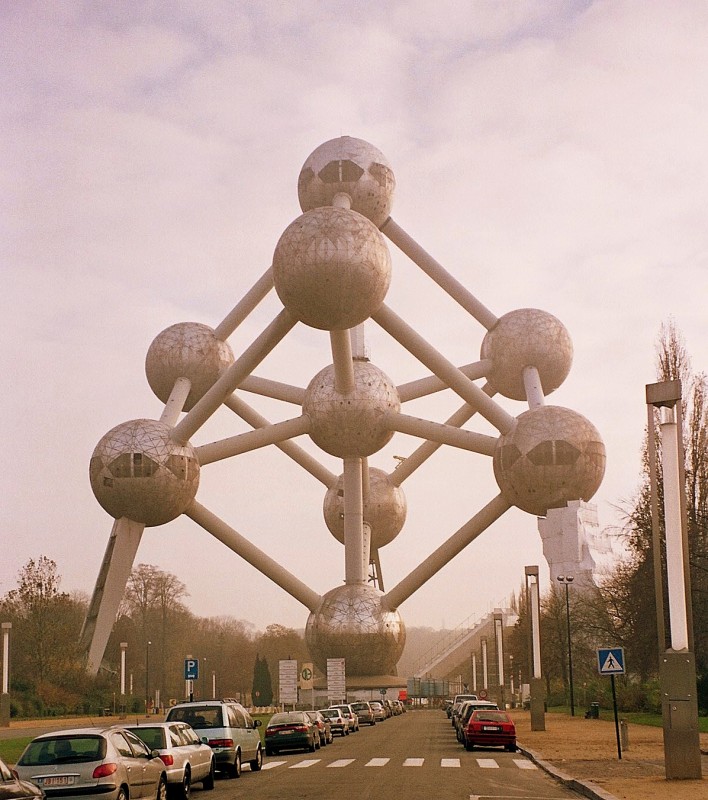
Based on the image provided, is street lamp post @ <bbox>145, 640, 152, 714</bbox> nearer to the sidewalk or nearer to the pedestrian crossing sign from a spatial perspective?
the sidewalk

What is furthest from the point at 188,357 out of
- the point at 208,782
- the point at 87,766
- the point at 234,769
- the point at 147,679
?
the point at 87,766

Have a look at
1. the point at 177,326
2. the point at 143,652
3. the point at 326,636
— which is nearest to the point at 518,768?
the point at 326,636

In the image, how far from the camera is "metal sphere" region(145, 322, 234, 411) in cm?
4747

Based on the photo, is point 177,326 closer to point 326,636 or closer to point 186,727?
point 326,636

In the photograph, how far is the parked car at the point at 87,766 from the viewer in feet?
37.4

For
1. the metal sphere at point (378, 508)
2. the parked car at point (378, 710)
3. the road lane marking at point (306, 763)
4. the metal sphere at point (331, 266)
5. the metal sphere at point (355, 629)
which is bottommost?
the parked car at point (378, 710)

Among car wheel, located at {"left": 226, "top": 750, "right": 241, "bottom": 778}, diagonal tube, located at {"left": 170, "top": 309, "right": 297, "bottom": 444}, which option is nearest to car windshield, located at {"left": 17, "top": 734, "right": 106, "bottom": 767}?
car wheel, located at {"left": 226, "top": 750, "right": 241, "bottom": 778}

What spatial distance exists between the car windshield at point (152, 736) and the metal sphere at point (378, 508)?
3508 cm

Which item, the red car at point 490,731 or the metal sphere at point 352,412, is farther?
the metal sphere at point 352,412

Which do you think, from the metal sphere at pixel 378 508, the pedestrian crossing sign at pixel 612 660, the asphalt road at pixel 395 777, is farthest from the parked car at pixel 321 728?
the metal sphere at pixel 378 508

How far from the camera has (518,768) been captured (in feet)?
65.5

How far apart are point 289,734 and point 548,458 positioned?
57.1ft

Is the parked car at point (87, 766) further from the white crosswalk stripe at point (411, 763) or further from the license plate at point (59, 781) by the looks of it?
the white crosswalk stripe at point (411, 763)

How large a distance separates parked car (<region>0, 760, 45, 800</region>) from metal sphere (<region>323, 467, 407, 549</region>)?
40.3m
